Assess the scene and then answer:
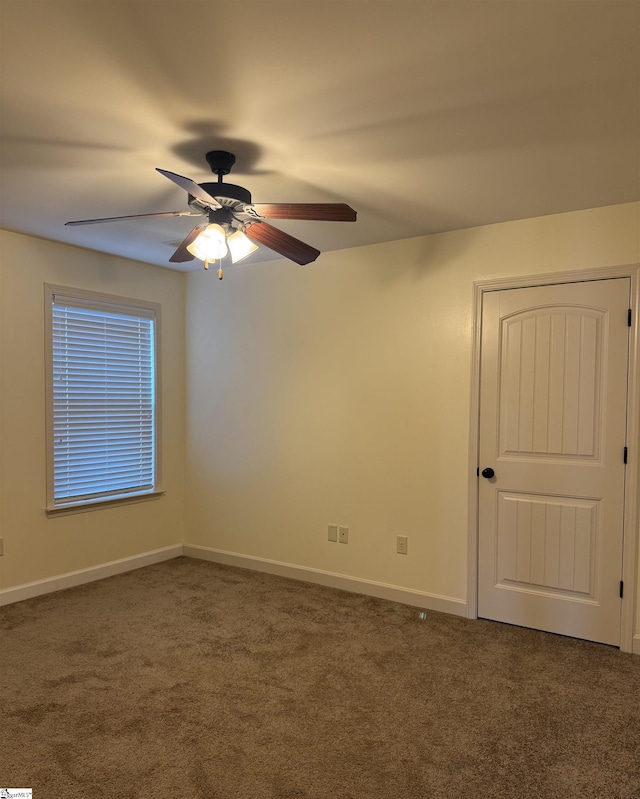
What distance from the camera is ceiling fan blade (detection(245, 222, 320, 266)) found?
2578mm

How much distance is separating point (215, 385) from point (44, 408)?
4.61 feet

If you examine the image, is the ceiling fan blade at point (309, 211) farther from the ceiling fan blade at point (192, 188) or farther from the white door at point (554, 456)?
the white door at point (554, 456)

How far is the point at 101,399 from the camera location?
4379 mm

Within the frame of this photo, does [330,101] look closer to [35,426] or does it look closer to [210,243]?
[210,243]

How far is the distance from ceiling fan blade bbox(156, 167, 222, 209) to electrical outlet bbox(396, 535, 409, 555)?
8.35ft

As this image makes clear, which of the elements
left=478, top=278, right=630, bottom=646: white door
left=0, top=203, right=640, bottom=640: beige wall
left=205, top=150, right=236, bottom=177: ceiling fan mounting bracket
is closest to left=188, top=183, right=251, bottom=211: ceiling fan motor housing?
left=205, top=150, right=236, bottom=177: ceiling fan mounting bracket

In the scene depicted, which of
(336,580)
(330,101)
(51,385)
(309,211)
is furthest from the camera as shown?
(336,580)

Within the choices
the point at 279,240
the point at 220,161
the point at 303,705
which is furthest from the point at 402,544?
the point at 220,161

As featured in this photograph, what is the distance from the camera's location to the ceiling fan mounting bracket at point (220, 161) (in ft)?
8.16

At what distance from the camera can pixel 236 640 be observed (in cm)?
324

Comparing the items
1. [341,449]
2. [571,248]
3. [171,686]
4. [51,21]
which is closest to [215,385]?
[341,449]

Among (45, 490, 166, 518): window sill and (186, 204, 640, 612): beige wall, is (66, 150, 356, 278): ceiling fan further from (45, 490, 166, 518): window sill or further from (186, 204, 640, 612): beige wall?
(45, 490, 166, 518): window sill

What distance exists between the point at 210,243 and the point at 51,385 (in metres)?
2.20

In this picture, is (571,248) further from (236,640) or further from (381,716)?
(236,640)
